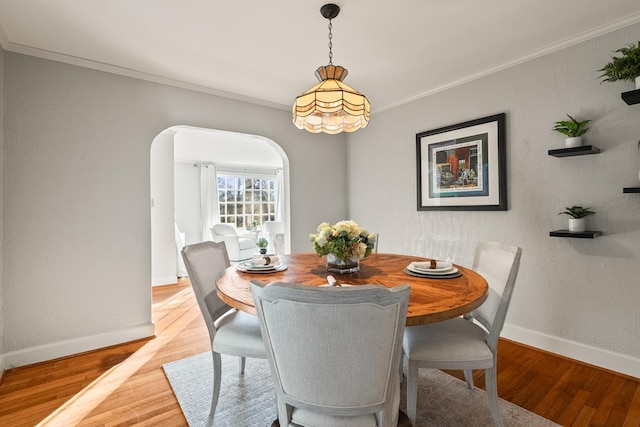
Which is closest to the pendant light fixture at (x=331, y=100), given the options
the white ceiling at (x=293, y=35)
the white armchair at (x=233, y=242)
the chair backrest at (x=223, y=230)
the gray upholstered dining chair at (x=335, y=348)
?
the white ceiling at (x=293, y=35)

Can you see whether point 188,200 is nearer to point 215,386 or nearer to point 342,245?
point 215,386

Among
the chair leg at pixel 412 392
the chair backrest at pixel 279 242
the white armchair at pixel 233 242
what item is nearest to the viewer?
the chair leg at pixel 412 392

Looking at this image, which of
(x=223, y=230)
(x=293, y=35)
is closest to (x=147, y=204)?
(x=293, y=35)

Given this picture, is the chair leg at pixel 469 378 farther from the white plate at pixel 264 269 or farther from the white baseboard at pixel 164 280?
the white baseboard at pixel 164 280

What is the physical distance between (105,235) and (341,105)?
229 centimetres

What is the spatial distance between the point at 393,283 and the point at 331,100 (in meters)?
1.05

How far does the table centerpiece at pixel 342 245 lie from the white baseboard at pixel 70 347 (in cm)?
207

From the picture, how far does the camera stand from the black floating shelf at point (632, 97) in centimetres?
187

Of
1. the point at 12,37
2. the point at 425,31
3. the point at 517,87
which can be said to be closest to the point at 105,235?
the point at 12,37

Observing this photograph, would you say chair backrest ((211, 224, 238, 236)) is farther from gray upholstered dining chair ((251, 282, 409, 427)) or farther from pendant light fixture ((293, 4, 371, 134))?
gray upholstered dining chair ((251, 282, 409, 427))

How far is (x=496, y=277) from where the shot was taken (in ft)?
5.96

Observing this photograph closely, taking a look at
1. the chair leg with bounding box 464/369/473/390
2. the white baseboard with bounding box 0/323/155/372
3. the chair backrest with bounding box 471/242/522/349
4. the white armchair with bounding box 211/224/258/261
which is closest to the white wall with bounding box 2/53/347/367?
the white baseboard with bounding box 0/323/155/372

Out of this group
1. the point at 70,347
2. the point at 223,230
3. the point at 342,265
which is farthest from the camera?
the point at 223,230

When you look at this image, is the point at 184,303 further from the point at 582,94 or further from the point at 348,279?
the point at 582,94
